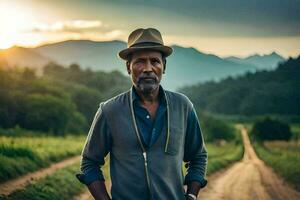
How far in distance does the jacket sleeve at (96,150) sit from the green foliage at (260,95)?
63.0 meters

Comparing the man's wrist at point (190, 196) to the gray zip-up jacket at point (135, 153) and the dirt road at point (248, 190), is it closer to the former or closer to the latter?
the gray zip-up jacket at point (135, 153)

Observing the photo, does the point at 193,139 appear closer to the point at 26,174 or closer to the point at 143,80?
the point at 143,80

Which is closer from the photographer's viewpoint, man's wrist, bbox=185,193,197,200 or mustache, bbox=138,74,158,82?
mustache, bbox=138,74,158,82

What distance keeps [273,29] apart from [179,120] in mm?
72616

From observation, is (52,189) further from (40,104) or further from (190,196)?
(40,104)

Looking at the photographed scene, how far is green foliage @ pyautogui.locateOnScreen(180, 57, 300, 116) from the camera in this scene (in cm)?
6650

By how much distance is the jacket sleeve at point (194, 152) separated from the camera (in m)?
3.10

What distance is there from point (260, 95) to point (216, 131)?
910 cm

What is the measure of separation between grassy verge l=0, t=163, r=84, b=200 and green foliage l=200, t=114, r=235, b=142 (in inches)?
2527

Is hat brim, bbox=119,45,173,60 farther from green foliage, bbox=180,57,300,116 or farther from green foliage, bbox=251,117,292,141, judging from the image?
green foliage, bbox=180,57,300,116

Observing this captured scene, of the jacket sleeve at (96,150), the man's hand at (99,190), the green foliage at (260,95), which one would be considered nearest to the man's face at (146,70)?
the jacket sleeve at (96,150)

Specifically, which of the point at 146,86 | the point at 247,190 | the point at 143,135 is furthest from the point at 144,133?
the point at 247,190

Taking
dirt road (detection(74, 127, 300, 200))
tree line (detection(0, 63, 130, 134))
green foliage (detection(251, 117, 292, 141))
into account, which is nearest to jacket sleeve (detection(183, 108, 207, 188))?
dirt road (detection(74, 127, 300, 200))

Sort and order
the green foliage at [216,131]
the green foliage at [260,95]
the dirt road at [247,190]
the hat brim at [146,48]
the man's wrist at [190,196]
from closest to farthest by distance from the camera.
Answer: the hat brim at [146,48], the man's wrist at [190,196], the dirt road at [247,190], the green foliage at [260,95], the green foliage at [216,131]
